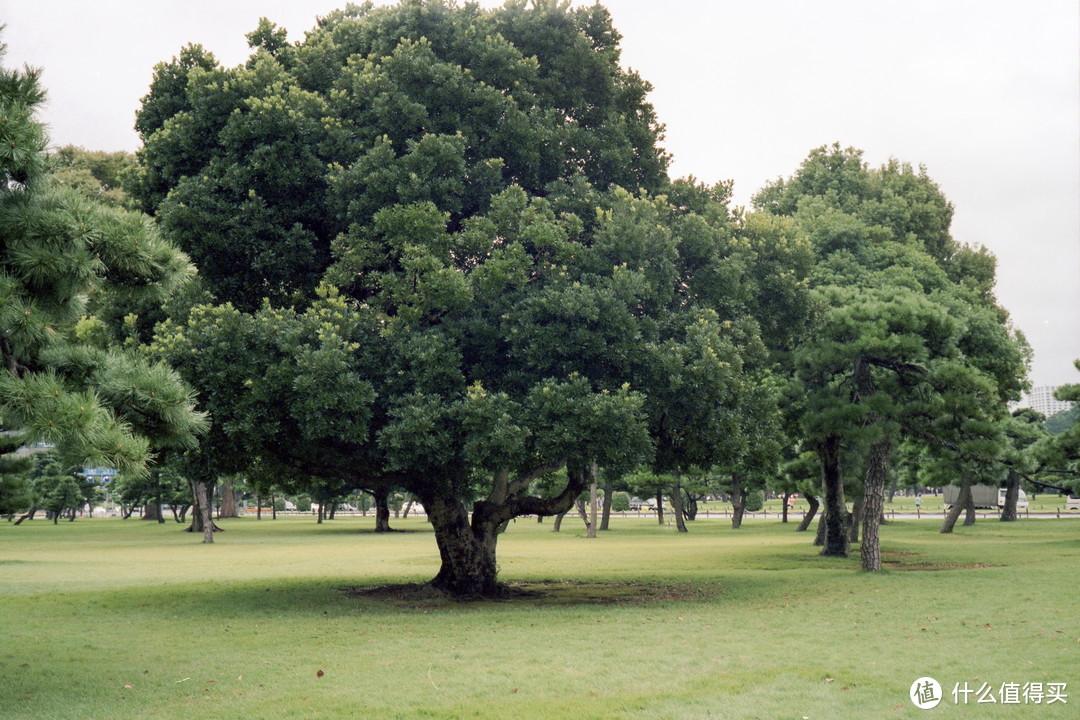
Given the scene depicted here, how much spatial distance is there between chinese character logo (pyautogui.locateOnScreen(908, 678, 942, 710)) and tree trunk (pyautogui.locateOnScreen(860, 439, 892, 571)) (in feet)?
47.1

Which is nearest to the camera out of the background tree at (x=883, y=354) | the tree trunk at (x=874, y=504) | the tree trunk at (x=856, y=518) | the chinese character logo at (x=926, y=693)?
the chinese character logo at (x=926, y=693)

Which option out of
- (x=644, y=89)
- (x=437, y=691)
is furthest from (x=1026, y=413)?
(x=437, y=691)

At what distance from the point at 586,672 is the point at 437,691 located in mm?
1856

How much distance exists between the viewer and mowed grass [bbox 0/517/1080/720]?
9438mm

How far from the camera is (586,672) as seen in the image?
10.8 metres

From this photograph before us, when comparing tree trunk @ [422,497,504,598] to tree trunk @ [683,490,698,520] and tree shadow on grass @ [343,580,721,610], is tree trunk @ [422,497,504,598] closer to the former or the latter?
tree shadow on grass @ [343,580,721,610]

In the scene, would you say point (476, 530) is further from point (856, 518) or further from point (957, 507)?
point (957, 507)

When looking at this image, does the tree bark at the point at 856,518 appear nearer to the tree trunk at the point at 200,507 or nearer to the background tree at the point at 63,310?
the tree trunk at the point at 200,507

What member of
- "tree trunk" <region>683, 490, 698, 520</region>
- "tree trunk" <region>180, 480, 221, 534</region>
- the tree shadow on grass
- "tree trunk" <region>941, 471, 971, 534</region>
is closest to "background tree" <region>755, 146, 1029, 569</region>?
the tree shadow on grass

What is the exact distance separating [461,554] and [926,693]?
11808 millimetres

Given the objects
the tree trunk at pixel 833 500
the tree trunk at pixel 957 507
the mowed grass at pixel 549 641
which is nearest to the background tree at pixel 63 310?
the mowed grass at pixel 549 641

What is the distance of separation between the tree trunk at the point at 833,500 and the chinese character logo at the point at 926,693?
60.9ft

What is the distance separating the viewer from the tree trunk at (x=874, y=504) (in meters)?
23.4

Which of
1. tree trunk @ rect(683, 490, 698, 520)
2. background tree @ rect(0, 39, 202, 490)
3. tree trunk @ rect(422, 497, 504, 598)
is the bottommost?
tree trunk @ rect(683, 490, 698, 520)
